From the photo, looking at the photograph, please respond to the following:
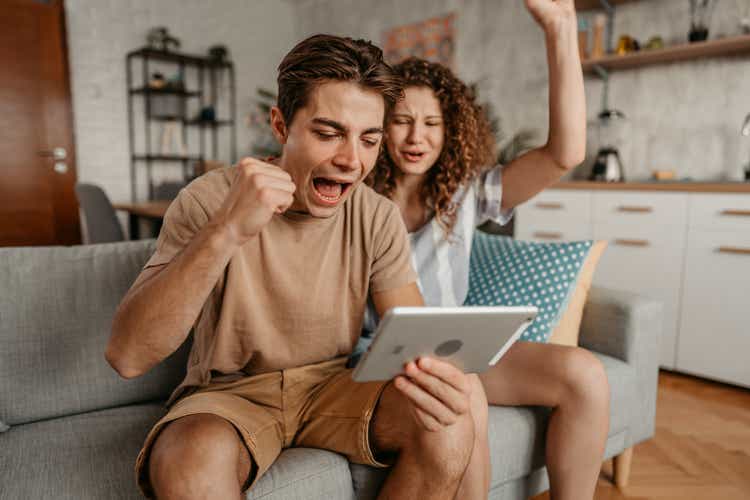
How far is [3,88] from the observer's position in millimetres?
4219

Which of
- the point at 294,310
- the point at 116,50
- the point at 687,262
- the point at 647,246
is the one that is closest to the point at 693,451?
the point at 687,262

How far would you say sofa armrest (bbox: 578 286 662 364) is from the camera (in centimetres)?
157

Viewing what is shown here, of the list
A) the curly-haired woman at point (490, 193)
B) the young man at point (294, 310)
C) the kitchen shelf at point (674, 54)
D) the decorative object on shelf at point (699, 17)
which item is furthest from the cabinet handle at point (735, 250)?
the young man at point (294, 310)

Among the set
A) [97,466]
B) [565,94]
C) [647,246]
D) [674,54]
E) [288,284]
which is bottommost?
[97,466]

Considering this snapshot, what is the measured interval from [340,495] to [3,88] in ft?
14.6

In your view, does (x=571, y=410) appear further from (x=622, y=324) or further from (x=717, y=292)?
(x=717, y=292)

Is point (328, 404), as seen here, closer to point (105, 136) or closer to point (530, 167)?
point (530, 167)

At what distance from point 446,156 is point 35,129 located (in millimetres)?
4090

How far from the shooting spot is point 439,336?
82cm

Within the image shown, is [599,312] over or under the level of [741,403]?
over

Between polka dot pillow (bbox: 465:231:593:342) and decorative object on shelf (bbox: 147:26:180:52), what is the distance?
4405 millimetres

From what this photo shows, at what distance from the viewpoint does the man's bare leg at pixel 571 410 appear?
123 cm

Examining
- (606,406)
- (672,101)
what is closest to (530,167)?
(606,406)

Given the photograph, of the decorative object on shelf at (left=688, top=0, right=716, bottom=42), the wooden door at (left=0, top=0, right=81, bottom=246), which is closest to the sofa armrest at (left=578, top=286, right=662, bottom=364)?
the decorative object on shelf at (left=688, top=0, right=716, bottom=42)
